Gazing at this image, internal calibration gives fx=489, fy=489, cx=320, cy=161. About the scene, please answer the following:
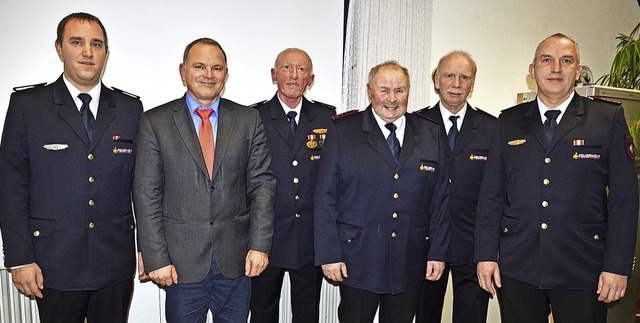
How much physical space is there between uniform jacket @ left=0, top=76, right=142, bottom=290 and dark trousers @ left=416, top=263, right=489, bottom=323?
1635 mm

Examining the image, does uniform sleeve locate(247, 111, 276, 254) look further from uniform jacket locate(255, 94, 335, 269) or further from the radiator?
the radiator

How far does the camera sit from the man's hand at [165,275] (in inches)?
77.2

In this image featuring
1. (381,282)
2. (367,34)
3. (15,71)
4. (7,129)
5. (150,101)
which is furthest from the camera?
(367,34)

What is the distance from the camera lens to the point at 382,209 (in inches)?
86.0

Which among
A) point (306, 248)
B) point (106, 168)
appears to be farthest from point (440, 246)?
point (106, 168)

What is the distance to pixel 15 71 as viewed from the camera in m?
2.56

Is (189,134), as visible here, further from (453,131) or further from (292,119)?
(453,131)

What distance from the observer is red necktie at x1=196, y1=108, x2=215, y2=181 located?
205 cm

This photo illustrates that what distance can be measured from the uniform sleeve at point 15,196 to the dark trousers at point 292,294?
107 centimetres

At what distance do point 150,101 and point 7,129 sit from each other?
0.93 meters

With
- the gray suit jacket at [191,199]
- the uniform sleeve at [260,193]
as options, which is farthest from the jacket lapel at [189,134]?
the uniform sleeve at [260,193]

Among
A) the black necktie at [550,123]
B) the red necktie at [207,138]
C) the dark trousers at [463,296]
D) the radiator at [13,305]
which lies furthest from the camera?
the dark trousers at [463,296]

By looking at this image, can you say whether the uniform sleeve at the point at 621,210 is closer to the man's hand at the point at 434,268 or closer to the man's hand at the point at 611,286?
the man's hand at the point at 611,286

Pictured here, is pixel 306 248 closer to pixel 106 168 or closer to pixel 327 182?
pixel 327 182
